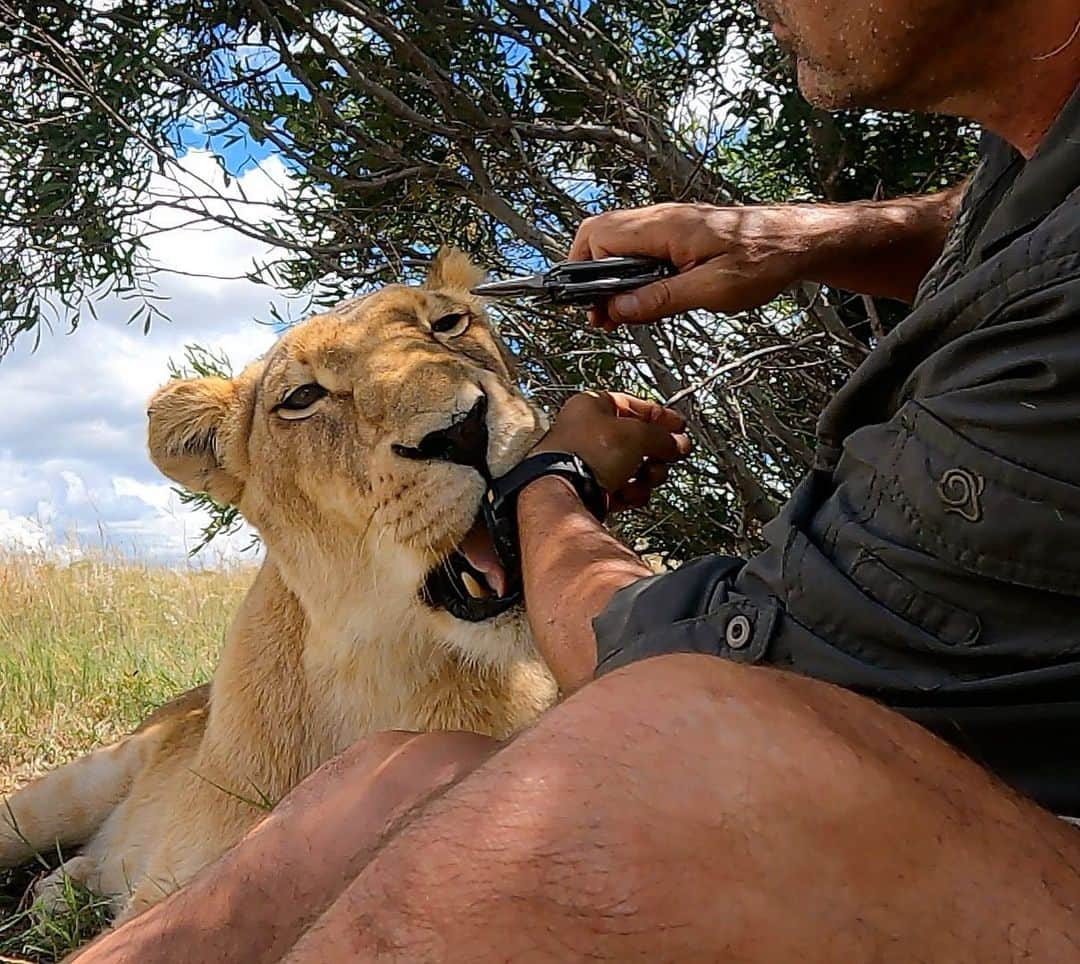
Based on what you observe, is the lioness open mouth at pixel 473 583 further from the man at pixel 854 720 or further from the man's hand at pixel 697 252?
the man at pixel 854 720

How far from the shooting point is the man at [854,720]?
0.99m

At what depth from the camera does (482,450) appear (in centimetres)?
250

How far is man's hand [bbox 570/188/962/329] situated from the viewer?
7.66 feet

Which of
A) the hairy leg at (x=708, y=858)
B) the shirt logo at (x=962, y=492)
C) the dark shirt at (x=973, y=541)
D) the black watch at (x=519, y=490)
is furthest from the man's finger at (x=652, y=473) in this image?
the hairy leg at (x=708, y=858)

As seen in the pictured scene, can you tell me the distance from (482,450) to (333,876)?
102cm

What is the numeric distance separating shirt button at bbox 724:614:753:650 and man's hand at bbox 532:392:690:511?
3.00 feet

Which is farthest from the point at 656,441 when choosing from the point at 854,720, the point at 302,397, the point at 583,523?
the point at 854,720

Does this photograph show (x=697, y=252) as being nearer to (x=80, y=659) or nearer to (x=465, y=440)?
(x=465, y=440)

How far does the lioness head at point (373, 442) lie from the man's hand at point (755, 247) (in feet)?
1.21

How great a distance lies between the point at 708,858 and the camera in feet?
3.27

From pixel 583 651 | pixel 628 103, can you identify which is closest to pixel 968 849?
pixel 583 651

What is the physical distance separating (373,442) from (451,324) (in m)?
0.53

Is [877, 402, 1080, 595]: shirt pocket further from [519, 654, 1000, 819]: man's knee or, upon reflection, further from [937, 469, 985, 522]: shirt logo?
[519, 654, 1000, 819]: man's knee

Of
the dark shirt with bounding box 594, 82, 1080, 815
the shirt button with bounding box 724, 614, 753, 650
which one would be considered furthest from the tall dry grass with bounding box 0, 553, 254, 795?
the dark shirt with bounding box 594, 82, 1080, 815
